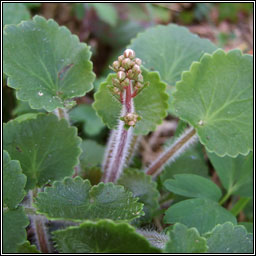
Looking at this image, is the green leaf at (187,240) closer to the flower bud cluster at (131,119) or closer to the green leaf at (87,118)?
the flower bud cluster at (131,119)

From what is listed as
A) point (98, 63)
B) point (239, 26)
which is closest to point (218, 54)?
point (98, 63)

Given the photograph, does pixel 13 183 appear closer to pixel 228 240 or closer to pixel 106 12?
pixel 228 240

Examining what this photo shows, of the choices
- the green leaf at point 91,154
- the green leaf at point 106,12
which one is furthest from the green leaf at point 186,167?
the green leaf at point 106,12

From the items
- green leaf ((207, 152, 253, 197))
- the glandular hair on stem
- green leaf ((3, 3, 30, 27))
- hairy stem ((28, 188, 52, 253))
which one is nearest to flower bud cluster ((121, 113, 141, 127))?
the glandular hair on stem

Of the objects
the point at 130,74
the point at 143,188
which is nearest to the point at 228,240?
the point at 143,188

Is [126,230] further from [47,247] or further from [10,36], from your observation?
[10,36]

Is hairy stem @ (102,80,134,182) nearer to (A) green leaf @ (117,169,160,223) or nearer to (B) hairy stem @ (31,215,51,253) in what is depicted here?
(A) green leaf @ (117,169,160,223)

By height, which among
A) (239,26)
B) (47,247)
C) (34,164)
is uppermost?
(239,26)
